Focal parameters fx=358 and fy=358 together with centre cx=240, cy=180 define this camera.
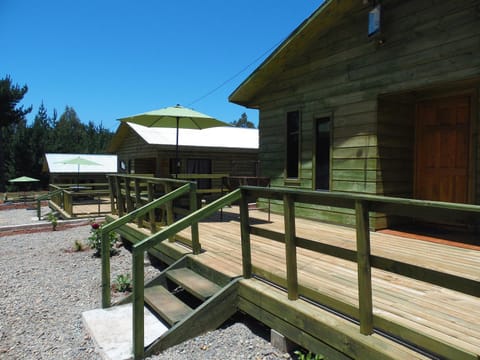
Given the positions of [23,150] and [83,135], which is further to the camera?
[83,135]

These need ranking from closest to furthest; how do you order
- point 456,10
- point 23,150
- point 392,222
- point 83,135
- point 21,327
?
1. point 21,327
2. point 456,10
3. point 392,222
4. point 23,150
5. point 83,135

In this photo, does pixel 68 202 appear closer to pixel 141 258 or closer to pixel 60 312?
pixel 60 312

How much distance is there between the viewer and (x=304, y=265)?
3.76 meters

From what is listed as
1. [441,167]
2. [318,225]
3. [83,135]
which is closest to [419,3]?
[441,167]

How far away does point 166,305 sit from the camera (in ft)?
12.4

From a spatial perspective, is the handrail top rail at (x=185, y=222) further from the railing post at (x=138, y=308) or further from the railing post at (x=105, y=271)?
the railing post at (x=105, y=271)

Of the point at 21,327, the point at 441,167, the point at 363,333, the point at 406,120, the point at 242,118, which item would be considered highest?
the point at 242,118

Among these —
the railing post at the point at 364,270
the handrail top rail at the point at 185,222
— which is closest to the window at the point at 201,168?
the handrail top rail at the point at 185,222

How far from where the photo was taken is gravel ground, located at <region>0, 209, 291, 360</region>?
10.7ft

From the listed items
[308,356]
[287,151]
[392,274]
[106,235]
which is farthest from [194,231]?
[287,151]

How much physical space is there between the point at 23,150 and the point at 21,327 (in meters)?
31.5

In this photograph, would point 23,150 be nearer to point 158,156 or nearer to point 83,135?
point 83,135

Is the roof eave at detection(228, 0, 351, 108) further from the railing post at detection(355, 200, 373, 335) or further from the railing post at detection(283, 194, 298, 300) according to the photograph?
the railing post at detection(355, 200, 373, 335)

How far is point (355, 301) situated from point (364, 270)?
611mm
